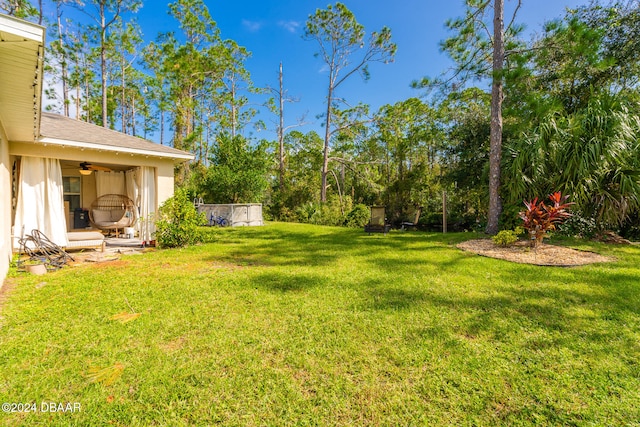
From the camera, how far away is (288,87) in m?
20.2

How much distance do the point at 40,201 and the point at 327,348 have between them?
24.1ft

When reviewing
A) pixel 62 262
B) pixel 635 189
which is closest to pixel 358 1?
pixel 635 189

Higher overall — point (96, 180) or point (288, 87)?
point (288, 87)

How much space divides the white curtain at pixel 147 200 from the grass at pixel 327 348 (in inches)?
123

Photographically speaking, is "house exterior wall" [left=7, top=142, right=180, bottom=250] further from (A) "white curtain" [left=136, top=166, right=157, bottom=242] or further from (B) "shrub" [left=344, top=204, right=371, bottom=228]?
(B) "shrub" [left=344, top=204, right=371, bottom=228]

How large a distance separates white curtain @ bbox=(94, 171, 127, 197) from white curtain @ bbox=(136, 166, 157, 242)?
13.0ft

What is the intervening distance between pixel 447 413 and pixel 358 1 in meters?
17.9

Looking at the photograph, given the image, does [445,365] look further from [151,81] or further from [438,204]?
[151,81]

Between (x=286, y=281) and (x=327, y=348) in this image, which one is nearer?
(x=327, y=348)

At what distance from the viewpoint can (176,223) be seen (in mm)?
6957

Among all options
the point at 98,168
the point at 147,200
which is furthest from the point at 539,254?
the point at 98,168

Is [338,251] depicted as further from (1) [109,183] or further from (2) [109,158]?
(1) [109,183]

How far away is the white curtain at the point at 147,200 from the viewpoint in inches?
289

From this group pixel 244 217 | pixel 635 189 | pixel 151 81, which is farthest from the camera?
pixel 151 81
